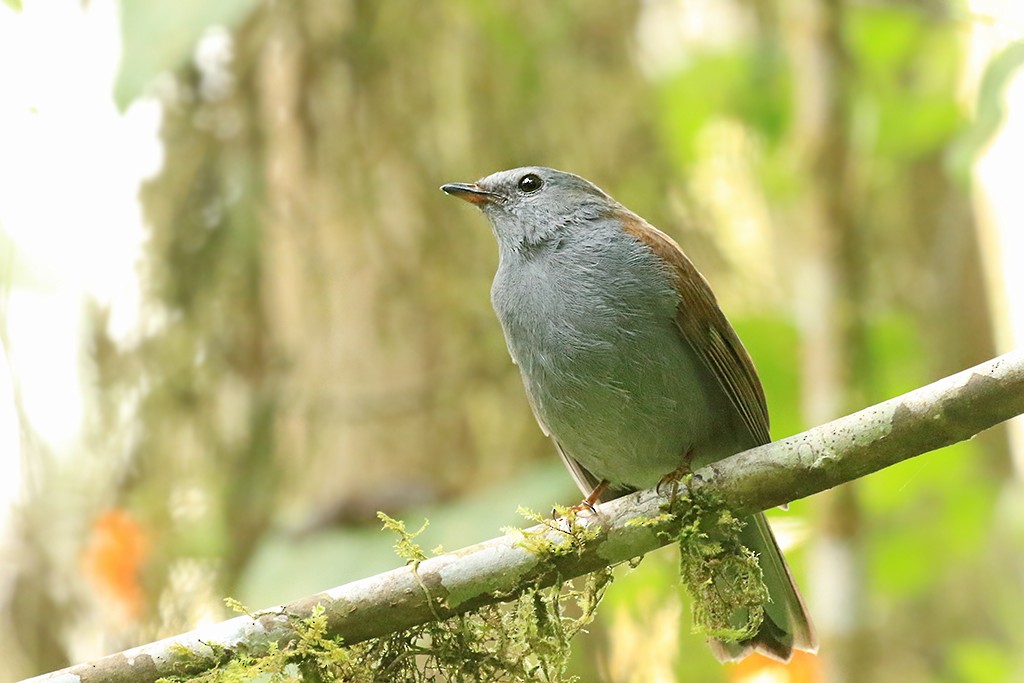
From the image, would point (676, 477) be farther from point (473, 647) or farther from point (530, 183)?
point (530, 183)

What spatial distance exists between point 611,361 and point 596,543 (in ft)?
2.27

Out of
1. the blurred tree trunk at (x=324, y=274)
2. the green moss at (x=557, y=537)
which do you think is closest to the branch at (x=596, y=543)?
the green moss at (x=557, y=537)

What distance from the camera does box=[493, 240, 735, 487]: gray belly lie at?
3613 millimetres

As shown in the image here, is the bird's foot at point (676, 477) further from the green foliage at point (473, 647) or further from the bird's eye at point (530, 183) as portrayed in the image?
the bird's eye at point (530, 183)

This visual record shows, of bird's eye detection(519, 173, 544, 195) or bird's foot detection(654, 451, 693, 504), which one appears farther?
bird's eye detection(519, 173, 544, 195)

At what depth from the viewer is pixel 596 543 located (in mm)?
3109

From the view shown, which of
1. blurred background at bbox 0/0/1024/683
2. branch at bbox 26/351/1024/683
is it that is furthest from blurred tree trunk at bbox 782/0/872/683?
branch at bbox 26/351/1024/683

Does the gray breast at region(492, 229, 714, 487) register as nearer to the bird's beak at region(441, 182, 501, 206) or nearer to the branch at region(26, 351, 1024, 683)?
the branch at region(26, 351, 1024, 683)

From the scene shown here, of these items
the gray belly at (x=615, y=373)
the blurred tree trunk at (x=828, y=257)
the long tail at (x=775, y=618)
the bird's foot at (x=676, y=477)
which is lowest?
the long tail at (x=775, y=618)

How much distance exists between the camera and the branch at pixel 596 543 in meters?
2.71

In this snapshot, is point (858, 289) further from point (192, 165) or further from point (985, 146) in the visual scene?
point (192, 165)

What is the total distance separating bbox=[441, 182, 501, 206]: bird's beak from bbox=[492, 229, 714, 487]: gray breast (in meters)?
0.61

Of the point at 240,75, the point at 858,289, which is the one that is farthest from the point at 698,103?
the point at 240,75

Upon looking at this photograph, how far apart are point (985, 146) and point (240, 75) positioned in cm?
377
